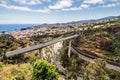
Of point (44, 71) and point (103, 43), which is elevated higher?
point (44, 71)

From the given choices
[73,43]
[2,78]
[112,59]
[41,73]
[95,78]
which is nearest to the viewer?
[2,78]

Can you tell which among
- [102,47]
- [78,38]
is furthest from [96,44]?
[78,38]

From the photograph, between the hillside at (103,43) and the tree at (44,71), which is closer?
the tree at (44,71)

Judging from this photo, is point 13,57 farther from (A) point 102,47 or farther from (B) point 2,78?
(A) point 102,47

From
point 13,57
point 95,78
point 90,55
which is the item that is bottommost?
point 90,55

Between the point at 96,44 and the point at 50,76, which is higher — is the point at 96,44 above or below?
below

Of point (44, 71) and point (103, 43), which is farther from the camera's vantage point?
point (103, 43)

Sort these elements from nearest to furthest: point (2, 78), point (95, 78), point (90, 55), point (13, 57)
Answer: 1. point (2, 78)
2. point (95, 78)
3. point (13, 57)
4. point (90, 55)

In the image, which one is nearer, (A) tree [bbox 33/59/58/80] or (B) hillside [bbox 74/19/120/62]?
(A) tree [bbox 33/59/58/80]

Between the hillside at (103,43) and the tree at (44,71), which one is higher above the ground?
the tree at (44,71)

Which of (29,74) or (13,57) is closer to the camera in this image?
(29,74)

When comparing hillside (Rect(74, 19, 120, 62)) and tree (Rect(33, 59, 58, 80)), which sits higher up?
tree (Rect(33, 59, 58, 80))
